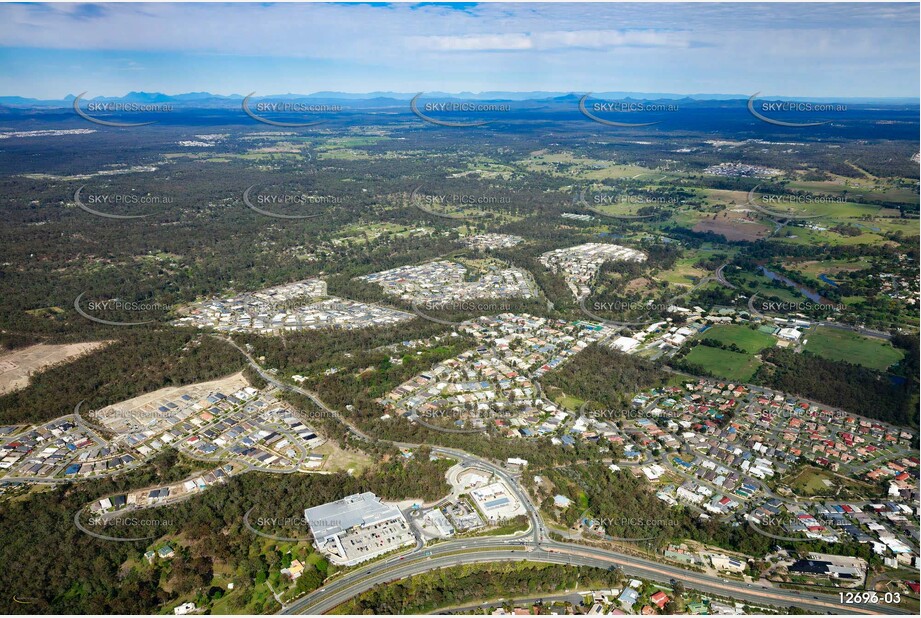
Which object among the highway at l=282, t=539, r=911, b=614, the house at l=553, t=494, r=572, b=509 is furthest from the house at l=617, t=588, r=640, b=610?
the house at l=553, t=494, r=572, b=509

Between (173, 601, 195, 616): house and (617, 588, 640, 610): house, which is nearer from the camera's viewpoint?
(173, 601, 195, 616): house

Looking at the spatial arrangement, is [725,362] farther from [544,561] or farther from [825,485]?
[544,561]

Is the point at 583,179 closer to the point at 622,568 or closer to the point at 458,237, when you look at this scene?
Answer: the point at 458,237

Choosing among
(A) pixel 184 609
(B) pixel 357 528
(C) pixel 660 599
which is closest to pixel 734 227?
(C) pixel 660 599

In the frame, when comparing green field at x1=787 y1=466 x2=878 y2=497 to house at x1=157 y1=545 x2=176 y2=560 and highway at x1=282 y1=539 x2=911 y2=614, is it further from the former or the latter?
house at x1=157 y1=545 x2=176 y2=560

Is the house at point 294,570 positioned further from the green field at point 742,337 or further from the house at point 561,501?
the green field at point 742,337
